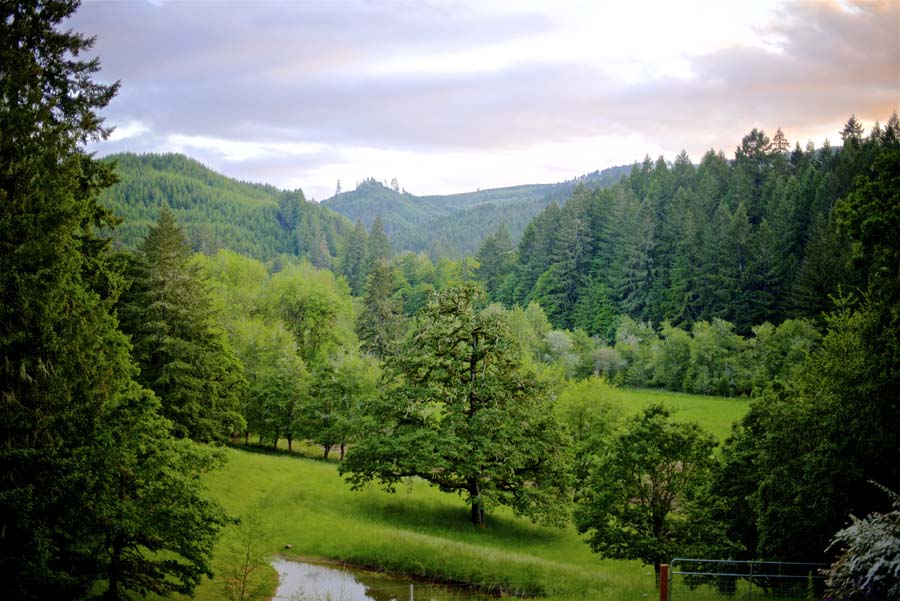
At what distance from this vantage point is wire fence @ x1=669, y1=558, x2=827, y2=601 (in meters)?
14.5

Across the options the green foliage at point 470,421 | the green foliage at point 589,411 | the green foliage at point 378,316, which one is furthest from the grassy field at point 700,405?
the green foliage at point 378,316

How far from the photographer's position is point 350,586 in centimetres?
2231

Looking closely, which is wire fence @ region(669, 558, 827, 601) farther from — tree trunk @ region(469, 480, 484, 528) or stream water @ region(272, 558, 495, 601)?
tree trunk @ region(469, 480, 484, 528)

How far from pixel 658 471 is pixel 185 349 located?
22754 millimetres

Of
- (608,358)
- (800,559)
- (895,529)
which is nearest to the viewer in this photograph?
(895,529)

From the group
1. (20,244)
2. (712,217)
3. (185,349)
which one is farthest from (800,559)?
(712,217)

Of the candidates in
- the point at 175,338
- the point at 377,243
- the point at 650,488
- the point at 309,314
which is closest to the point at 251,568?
the point at 650,488

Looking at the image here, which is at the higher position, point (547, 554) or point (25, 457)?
point (25, 457)

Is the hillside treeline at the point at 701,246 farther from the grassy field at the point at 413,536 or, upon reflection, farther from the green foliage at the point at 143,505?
the green foliage at the point at 143,505

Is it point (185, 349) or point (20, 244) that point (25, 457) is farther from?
point (185, 349)

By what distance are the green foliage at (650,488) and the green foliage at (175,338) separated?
62.9ft

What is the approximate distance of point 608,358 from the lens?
3059 inches

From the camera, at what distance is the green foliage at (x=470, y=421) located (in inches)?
1096

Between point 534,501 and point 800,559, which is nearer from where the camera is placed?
point 800,559
